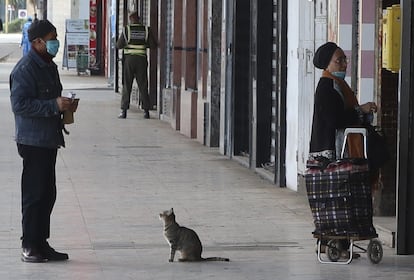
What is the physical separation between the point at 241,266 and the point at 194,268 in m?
0.37

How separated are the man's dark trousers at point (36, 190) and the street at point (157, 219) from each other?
25 cm

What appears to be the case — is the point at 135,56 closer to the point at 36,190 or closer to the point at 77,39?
the point at 36,190

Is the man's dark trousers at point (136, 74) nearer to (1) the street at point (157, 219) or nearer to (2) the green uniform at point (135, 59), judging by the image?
(2) the green uniform at point (135, 59)

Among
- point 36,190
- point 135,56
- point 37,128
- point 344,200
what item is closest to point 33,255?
point 36,190

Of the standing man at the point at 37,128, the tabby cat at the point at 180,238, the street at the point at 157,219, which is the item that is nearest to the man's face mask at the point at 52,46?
the standing man at the point at 37,128

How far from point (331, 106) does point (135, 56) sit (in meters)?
14.5

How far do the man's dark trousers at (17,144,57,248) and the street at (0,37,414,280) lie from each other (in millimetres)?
250

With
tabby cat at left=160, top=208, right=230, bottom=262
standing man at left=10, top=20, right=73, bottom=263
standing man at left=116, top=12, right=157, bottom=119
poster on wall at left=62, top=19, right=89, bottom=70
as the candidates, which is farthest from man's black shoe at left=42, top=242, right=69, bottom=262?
poster on wall at left=62, top=19, right=89, bottom=70

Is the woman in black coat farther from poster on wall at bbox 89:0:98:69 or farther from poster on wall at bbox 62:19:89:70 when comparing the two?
poster on wall at bbox 62:19:89:70

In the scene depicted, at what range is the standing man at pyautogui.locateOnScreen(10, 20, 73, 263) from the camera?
941 centimetres

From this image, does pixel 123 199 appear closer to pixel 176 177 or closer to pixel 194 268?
pixel 176 177

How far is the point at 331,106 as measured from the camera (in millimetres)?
9453

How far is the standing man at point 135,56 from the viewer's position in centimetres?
2344

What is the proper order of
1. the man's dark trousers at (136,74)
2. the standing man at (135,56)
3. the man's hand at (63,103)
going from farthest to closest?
1. the man's dark trousers at (136,74)
2. the standing man at (135,56)
3. the man's hand at (63,103)
